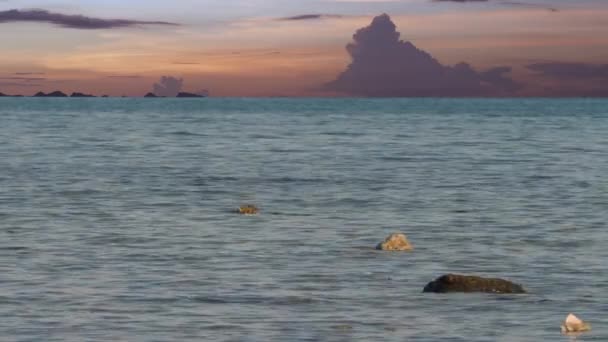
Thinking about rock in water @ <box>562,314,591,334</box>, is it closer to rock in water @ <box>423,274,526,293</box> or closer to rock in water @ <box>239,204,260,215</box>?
rock in water @ <box>423,274,526,293</box>

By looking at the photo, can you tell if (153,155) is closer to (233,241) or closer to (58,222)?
(58,222)

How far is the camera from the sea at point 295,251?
20266 mm

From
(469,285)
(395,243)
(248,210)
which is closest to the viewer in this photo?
(469,285)

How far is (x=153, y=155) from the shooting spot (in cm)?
7775

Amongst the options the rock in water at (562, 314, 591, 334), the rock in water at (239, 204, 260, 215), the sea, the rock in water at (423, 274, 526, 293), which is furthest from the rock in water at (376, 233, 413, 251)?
the rock in water at (562, 314, 591, 334)

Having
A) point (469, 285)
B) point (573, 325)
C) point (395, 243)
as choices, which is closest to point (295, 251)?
point (395, 243)

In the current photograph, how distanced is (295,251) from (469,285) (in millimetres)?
7169

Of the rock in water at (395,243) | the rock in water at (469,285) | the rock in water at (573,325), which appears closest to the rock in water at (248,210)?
the rock in water at (395,243)

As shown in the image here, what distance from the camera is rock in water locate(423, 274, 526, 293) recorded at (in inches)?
904

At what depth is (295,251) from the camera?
29438mm

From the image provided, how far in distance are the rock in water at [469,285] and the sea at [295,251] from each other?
0.96ft

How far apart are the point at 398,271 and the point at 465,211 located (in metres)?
14.3

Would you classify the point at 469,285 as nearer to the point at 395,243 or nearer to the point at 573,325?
the point at 573,325

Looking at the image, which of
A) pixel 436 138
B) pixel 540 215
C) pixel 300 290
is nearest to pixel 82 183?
pixel 540 215
